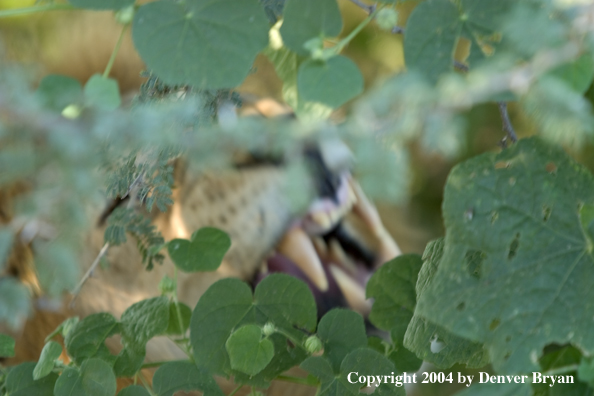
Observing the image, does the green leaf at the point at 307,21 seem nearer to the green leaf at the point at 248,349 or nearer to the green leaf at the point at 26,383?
the green leaf at the point at 248,349

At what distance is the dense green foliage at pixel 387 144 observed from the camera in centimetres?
22

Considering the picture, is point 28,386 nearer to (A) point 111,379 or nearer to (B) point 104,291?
(A) point 111,379

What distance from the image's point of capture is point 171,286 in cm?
38

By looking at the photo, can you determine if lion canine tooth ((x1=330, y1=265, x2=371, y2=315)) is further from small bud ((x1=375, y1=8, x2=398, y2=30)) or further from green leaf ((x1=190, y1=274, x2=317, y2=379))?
small bud ((x1=375, y1=8, x2=398, y2=30))

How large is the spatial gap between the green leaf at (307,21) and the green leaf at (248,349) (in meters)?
0.17

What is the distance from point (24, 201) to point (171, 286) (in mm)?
149

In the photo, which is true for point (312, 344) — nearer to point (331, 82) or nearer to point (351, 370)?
point (351, 370)

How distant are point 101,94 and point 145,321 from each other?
176 millimetres

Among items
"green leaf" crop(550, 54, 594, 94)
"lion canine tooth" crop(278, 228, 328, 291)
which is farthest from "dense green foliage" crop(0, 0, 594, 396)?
"lion canine tooth" crop(278, 228, 328, 291)

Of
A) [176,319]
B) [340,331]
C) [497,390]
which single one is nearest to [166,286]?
[176,319]

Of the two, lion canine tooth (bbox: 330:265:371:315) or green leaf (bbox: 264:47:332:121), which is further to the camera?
lion canine tooth (bbox: 330:265:371:315)

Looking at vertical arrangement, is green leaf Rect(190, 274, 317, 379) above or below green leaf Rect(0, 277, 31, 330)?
above

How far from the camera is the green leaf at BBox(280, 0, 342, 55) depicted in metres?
0.27

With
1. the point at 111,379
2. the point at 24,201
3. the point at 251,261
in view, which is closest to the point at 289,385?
the point at 251,261
